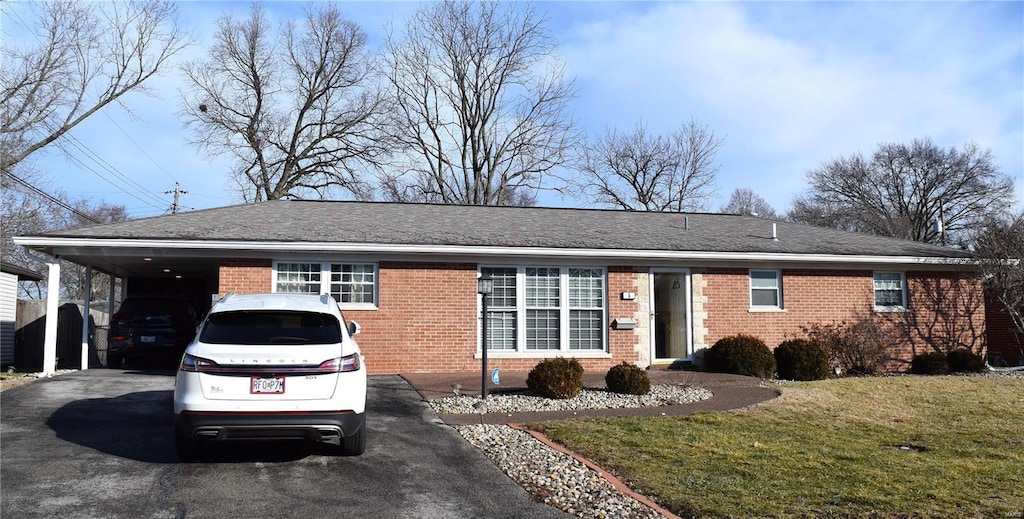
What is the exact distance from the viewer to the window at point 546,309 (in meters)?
15.5

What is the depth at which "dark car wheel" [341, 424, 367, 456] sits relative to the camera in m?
7.28

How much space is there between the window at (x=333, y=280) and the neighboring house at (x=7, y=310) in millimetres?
9829

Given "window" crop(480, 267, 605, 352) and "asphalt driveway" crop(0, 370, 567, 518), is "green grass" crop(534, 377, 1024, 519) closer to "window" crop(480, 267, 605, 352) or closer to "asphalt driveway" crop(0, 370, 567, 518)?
"asphalt driveway" crop(0, 370, 567, 518)

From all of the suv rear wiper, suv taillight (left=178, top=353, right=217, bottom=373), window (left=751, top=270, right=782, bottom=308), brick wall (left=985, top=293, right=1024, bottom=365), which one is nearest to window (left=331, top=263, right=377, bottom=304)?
the suv rear wiper

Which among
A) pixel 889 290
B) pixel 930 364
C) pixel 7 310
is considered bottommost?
pixel 930 364

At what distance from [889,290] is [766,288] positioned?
321cm

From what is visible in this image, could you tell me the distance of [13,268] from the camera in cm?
2016

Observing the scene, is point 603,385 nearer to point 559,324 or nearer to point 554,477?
point 559,324

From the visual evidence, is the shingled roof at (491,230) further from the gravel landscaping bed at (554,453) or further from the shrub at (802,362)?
the gravel landscaping bed at (554,453)

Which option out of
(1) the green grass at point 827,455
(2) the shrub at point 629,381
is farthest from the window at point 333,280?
(1) the green grass at point 827,455

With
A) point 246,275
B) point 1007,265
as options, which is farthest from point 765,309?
point 246,275

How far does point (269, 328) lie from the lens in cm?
701

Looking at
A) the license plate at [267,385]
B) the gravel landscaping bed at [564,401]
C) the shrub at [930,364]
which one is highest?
the license plate at [267,385]

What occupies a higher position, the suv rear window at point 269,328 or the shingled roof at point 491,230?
the shingled roof at point 491,230
